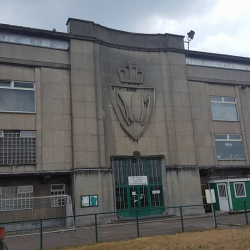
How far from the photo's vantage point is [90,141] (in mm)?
22625

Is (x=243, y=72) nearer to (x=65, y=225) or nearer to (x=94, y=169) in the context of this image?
(x=94, y=169)

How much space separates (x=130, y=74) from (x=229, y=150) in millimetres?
10468

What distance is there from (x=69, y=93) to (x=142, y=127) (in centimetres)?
591

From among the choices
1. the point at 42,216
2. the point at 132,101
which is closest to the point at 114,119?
the point at 132,101

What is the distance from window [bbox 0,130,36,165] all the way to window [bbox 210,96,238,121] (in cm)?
1513

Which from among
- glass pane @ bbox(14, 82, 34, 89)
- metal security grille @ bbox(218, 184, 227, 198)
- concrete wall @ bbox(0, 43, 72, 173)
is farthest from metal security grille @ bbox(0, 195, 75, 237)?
metal security grille @ bbox(218, 184, 227, 198)

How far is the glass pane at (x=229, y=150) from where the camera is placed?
27.2 m

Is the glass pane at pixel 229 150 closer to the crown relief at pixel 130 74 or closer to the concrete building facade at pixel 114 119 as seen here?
the concrete building facade at pixel 114 119

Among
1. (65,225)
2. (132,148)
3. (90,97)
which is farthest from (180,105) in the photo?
(65,225)

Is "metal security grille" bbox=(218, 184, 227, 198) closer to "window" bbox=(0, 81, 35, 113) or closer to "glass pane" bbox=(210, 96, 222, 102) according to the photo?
"glass pane" bbox=(210, 96, 222, 102)

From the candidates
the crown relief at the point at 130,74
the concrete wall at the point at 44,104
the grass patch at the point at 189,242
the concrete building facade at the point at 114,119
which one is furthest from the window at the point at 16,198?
the crown relief at the point at 130,74

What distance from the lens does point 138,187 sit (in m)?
23.6

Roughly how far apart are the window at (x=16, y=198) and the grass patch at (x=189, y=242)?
28.1 feet

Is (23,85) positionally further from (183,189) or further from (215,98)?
(215,98)
